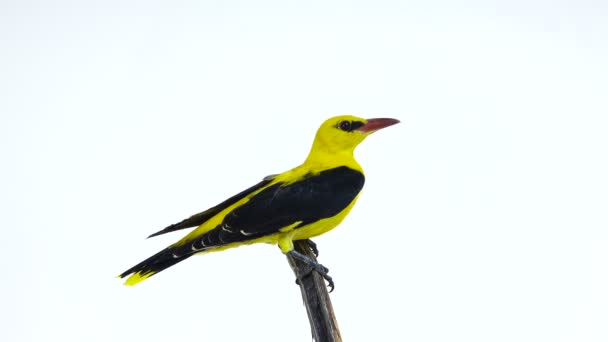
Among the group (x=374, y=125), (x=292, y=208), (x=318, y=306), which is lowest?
(x=318, y=306)

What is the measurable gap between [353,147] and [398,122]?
0.49 metres

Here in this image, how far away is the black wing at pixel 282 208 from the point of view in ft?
19.8

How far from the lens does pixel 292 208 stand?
618 cm

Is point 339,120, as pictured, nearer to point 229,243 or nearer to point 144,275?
point 229,243

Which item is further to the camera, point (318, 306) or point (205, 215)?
point (205, 215)

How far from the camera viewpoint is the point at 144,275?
19.3 ft

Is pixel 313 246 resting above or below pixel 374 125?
below

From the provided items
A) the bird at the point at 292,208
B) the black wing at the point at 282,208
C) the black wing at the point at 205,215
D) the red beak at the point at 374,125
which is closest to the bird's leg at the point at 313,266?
the bird at the point at 292,208

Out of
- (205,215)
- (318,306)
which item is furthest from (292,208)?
(318,306)

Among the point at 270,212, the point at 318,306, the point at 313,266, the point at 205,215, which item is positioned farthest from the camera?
the point at 205,215

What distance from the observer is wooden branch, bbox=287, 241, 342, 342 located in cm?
526

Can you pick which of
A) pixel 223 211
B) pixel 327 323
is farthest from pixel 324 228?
pixel 327 323

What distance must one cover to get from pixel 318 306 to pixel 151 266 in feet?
4.36

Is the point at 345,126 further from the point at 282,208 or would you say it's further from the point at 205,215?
the point at 205,215
